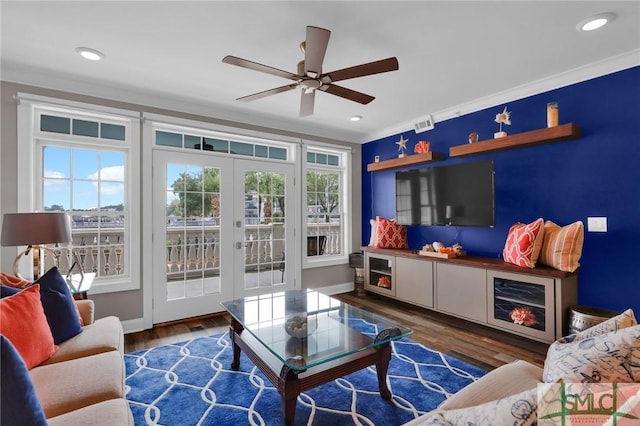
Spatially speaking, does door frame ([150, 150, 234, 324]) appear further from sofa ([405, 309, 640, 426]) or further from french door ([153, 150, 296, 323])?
sofa ([405, 309, 640, 426])

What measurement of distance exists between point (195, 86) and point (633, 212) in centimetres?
411

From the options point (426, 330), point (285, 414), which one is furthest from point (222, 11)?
point (426, 330)

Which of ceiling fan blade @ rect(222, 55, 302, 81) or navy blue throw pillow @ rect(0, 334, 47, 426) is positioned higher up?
ceiling fan blade @ rect(222, 55, 302, 81)

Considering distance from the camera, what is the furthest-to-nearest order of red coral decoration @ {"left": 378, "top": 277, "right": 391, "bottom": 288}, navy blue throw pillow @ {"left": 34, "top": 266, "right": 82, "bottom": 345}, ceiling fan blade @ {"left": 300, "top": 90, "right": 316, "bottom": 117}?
red coral decoration @ {"left": 378, "top": 277, "right": 391, "bottom": 288}, ceiling fan blade @ {"left": 300, "top": 90, "right": 316, "bottom": 117}, navy blue throw pillow @ {"left": 34, "top": 266, "right": 82, "bottom": 345}

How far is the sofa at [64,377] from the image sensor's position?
94 cm

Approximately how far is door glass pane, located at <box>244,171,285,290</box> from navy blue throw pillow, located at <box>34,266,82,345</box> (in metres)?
2.17

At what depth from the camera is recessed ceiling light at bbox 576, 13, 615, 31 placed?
2.08 metres

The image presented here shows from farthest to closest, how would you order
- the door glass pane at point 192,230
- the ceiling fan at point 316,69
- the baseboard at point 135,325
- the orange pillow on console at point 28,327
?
the door glass pane at point 192,230, the baseboard at point 135,325, the ceiling fan at point 316,69, the orange pillow on console at point 28,327

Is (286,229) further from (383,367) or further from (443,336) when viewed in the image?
(383,367)

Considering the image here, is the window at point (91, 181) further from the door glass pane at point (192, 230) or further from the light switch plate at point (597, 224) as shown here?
the light switch plate at point (597, 224)

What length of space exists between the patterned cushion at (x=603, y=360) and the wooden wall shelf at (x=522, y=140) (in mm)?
2444

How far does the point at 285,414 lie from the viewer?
5.67ft

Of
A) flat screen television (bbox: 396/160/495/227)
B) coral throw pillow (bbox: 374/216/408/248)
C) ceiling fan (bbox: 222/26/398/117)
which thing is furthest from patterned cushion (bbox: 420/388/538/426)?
coral throw pillow (bbox: 374/216/408/248)

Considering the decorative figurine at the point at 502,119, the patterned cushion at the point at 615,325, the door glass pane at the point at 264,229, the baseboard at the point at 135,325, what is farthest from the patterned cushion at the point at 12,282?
the decorative figurine at the point at 502,119
